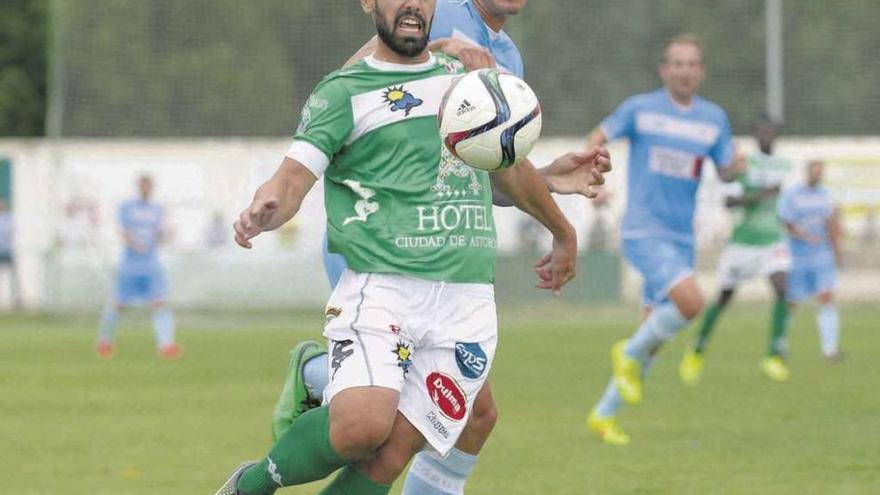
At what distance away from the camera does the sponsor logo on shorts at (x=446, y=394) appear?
557 cm

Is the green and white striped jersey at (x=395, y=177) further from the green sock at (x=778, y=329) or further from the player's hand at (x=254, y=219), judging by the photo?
the green sock at (x=778, y=329)

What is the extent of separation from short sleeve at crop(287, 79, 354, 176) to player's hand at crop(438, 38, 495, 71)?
1.64 ft

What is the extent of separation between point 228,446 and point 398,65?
5229 mm

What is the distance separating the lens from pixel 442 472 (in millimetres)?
6102

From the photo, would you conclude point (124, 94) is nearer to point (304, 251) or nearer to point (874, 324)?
point (304, 251)

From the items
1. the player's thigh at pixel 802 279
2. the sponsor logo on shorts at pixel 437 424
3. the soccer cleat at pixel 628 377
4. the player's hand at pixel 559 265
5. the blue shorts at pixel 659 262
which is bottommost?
the player's thigh at pixel 802 279

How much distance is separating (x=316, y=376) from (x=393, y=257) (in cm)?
81

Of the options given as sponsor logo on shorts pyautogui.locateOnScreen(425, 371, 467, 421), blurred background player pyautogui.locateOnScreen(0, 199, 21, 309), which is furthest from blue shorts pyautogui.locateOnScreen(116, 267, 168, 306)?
sponsor logo on shorts pyautogui.locateOnScreen(425, 371, 467, 421)

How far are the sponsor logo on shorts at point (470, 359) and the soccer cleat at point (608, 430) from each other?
4.73 metres

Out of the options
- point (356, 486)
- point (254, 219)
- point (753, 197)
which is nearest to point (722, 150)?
point (753, 197)

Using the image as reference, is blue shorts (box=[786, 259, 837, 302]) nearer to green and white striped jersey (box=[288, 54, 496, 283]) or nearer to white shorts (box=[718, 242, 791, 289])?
white shorts (box=[718, 242, 791, 289])

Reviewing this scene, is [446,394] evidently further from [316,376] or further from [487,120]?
[487,120]

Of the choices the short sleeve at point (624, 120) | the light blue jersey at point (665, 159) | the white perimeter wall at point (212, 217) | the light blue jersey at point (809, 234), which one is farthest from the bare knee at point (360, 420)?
the white perimeter wall at point (212, 217)

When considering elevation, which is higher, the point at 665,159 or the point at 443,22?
the point at 443,22
